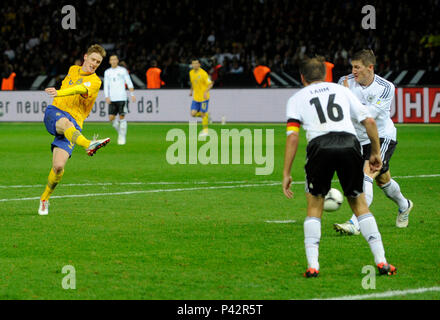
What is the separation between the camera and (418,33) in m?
32.5

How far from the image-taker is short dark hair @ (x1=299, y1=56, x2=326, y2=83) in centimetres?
696

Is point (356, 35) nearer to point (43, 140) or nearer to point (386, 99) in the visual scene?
point (43, 140)

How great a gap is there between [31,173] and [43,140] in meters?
8.76

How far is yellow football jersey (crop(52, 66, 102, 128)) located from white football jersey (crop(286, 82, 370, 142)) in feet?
15.3

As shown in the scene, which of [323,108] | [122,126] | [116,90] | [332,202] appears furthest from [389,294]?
[116,90]

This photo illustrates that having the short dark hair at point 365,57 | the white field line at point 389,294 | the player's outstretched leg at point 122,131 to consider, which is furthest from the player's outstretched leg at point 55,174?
the player's outstretched leg at point 122,131

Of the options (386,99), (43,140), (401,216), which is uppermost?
(386,99)

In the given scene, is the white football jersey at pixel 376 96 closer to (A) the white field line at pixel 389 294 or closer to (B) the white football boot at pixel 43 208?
(A) the white field line at pixel 389 294

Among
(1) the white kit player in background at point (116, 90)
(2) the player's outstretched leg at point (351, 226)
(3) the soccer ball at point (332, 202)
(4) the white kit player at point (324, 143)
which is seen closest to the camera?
(4) the white kit player at point (324, 143)

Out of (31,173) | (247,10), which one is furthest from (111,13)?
(31,173)

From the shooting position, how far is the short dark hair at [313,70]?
696cm

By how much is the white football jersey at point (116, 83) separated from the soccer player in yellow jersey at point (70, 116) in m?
12.2

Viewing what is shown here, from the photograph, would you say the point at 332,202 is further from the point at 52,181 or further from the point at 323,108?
the point at 52,181

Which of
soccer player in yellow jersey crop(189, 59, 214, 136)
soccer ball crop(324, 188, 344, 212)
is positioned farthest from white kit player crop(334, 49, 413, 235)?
soccer player in yellow jersey crop(189, 59, 214, 136)
